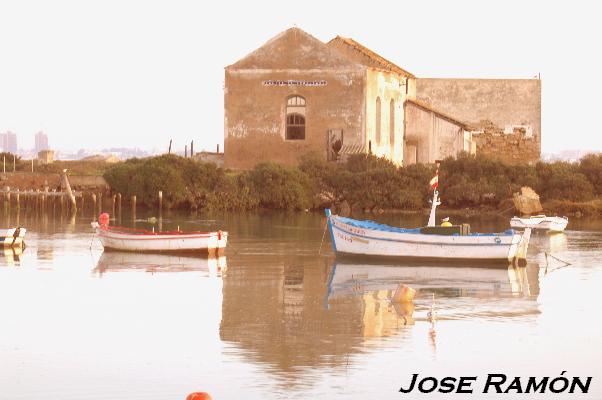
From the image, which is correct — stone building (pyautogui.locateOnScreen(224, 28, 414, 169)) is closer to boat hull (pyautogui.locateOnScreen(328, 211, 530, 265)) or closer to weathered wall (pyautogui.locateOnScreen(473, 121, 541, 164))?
weathered wall (pyautogui.locateOnScreen(473, 121, 541, 164))

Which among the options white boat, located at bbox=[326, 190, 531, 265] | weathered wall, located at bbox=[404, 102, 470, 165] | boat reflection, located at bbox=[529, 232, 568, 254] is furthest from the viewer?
weathered wall, located at bbox=[404, 102, 470, 165]

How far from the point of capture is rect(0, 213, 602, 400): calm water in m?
19.9

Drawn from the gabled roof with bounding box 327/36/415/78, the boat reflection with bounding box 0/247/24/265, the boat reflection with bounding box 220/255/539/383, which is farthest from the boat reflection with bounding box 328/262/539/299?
the gabled roof with bounding box 327/36/415/78

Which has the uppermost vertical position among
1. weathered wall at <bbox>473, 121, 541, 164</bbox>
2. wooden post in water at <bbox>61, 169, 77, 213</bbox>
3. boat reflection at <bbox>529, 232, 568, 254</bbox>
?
weathered wall at <bbox>473, 121, 541, 164</bbox>

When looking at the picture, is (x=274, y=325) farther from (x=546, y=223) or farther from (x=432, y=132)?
(x=432, y=132)

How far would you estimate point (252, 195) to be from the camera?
64125mm

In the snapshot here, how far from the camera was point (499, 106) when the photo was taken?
3223 inches

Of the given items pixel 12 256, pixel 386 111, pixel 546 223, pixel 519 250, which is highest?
pixel 386 111

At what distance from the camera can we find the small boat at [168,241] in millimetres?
38562

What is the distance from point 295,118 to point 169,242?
85.9ft

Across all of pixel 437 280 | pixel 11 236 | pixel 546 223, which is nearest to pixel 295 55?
pixel 546 223

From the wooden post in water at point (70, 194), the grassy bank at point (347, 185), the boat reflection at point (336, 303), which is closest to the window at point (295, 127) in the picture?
the grassy bank at point (347, 185)

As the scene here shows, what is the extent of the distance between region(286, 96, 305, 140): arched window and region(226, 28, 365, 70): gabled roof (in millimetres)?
1733

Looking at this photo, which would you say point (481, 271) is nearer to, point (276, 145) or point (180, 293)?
point (180, 293)
